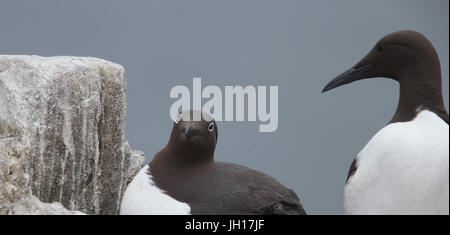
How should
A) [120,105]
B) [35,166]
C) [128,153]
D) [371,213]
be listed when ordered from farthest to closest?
1. [128,153]
2. [120,105]
3. [35,166]
4. [371,213]

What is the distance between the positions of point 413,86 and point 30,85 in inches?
111

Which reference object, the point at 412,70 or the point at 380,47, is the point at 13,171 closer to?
the point at 380,47

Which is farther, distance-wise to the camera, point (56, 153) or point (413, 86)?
point (56, 153)

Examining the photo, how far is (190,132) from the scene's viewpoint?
4402 mm

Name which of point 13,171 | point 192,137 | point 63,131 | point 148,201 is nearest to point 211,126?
point 192,137

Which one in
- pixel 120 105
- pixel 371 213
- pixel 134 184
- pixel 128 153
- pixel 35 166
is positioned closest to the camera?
pixel 371 213

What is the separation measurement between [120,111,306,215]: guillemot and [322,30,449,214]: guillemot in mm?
716

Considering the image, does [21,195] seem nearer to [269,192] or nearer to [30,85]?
[30,85]

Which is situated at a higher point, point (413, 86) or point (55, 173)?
point (413, 86)

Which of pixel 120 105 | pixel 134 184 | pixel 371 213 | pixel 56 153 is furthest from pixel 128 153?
pixel 371 213

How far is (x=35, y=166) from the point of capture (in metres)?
4.87

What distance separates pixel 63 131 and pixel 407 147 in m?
2.77

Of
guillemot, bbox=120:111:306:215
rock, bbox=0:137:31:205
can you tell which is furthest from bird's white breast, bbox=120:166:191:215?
rock, bbox=0:137:31:205

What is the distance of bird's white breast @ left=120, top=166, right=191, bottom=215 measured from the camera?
13.7ft
